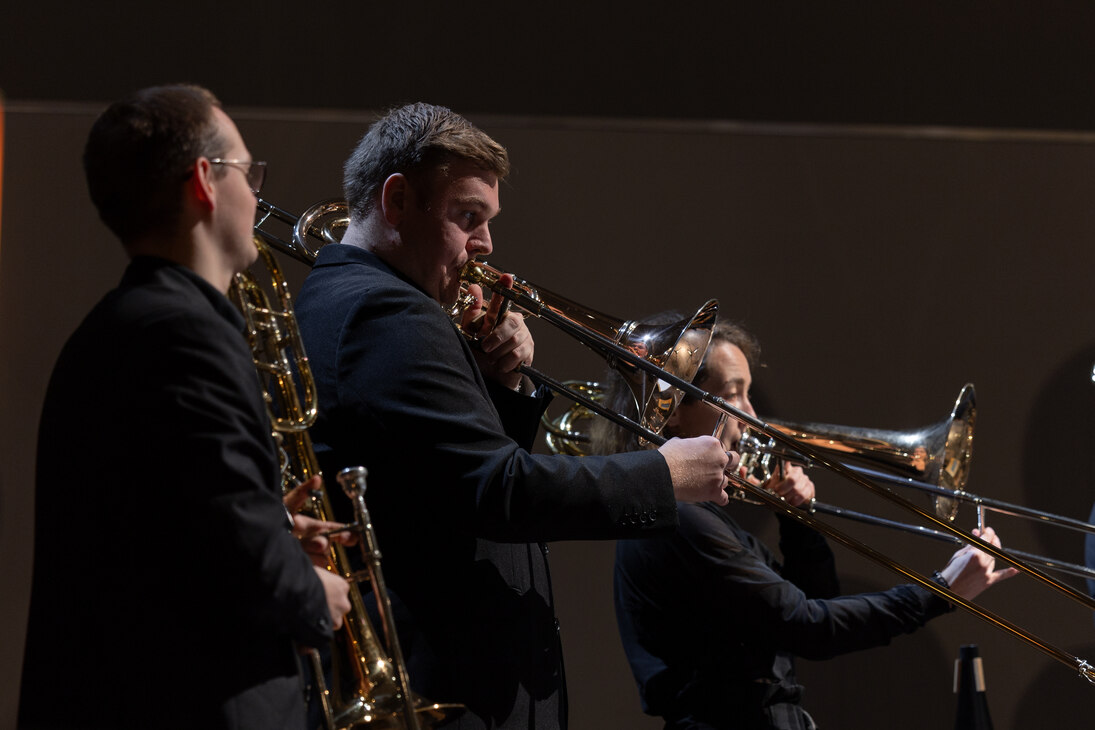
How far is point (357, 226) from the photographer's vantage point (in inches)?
79.1

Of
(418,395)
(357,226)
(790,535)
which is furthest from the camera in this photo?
(790,535)

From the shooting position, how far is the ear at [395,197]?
194 centimetres

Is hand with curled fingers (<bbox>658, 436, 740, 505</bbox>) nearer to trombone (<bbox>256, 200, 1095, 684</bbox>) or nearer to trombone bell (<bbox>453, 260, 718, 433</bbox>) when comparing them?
trombone (<bbox>256, 200, 1095, 684</bbox>)

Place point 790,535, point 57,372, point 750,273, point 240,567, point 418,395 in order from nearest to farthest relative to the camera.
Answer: point 240,567
point 57,372
point 418,395
point 790,535
point 750,273

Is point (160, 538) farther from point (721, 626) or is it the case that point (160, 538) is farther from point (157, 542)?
point (721, 626)

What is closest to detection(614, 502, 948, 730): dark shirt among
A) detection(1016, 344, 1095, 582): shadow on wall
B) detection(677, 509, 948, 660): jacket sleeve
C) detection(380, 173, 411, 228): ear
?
detection(677, 509, 948, 660): jacket sleeve

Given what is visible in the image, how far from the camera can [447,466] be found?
1656 mm

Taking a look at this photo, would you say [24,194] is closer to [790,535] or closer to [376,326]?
[376,326]

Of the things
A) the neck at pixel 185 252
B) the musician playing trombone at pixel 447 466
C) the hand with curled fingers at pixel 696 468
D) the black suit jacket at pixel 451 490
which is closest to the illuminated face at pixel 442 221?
the musician playing trombone at pixel 447 466

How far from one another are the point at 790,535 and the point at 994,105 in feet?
5.14

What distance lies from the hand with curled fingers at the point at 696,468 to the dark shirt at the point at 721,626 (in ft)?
2.24

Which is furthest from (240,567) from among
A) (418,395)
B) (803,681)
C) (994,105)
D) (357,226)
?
(994,105)

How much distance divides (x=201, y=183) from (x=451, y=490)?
58 centimetres

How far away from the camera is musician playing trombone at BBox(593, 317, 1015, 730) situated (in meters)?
2.44
